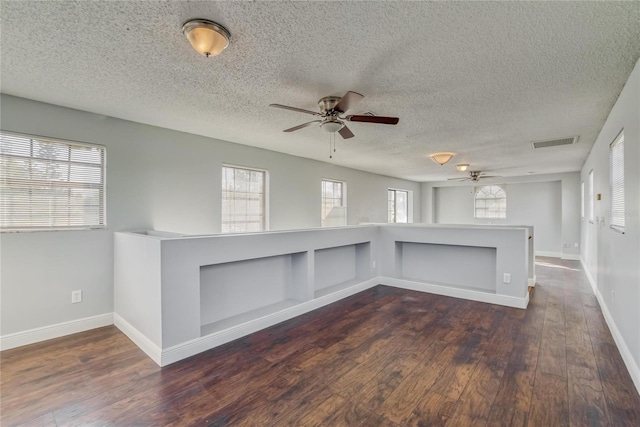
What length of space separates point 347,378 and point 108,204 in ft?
10.9

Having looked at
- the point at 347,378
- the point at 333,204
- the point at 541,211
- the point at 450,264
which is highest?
the point at 333,204

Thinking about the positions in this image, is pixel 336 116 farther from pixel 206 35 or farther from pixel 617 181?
pixel 617 181

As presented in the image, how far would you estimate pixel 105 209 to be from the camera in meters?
3.50

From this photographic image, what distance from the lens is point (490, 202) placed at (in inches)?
397

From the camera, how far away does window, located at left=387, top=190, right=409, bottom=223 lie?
9.56 meters

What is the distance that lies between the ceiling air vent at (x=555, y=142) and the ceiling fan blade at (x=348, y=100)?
12.7 feet

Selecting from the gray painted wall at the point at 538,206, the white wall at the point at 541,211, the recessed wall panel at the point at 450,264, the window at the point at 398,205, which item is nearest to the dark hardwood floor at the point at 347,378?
the recessed wall panel at the point at 450,264

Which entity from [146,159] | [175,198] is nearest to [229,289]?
[175,198]

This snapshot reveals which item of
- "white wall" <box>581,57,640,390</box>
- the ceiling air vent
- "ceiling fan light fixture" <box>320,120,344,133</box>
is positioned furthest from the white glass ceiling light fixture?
the ceiling air vent

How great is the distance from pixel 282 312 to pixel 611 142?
4.27m

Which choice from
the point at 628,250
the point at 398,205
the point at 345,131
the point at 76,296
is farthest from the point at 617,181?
the point at 398,205

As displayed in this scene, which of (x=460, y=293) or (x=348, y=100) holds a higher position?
(x=348, y=100)

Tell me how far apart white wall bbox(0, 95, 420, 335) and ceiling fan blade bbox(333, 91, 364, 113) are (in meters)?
2.58

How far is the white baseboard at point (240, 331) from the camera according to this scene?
264 cm
